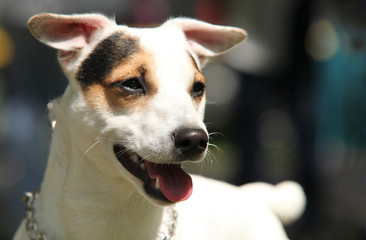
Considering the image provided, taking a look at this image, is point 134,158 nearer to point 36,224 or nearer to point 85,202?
point 85,202

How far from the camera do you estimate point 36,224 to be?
253 centimetres

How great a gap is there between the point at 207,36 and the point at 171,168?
2.93ft

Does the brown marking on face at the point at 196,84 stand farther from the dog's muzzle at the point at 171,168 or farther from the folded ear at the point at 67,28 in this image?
the folded ear at the point at 67,28

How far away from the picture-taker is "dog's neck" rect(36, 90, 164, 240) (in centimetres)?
248

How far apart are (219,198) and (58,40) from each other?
4.16 ft

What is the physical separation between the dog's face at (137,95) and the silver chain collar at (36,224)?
1.22 feet

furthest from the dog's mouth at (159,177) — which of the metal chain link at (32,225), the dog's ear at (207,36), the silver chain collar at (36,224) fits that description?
the dog's ear at (207,36)

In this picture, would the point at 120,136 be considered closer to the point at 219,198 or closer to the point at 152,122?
the point at 152,122

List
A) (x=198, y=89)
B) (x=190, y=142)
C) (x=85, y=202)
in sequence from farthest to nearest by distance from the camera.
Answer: (x=198, y=89) < (x=85, y=202) < (x=190, y=142)

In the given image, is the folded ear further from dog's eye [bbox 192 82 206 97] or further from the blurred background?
the blurred background

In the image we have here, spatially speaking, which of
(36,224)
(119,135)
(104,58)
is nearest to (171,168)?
(119,135)

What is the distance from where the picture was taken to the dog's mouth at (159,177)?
2.29 meters

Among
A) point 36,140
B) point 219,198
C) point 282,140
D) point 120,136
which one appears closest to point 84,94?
point 120,136

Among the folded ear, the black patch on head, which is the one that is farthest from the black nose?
the folded ear
